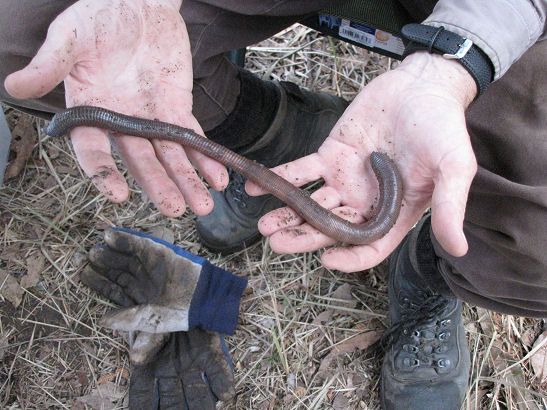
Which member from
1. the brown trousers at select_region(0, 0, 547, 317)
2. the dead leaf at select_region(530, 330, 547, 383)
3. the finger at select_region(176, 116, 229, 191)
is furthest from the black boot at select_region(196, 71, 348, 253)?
the dead leaf at select_region(530, 330, 547, 383)

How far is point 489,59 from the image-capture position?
344 centimetres

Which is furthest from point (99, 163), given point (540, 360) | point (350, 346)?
point (540, 360)

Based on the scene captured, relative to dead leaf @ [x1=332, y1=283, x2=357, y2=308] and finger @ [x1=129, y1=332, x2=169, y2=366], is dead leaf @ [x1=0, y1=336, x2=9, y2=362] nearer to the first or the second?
finger @ [x1=129, y1=332, x2=169, y2=366]

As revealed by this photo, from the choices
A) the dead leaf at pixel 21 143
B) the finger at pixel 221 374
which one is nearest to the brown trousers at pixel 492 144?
the dead leaf at pixel 21 143

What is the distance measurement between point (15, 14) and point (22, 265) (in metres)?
2.59

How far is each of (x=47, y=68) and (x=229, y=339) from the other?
297 cm

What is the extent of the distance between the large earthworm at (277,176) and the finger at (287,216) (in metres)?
0.06

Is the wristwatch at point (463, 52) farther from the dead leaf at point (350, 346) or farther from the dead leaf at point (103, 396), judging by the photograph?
the dead leaf at point (103, 396)

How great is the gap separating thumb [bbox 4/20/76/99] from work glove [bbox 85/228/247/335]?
83.1 inches

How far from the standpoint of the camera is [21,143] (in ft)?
19.0

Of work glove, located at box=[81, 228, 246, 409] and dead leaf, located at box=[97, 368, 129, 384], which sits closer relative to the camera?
work glove, located at box=[81, 228, 246, 409]

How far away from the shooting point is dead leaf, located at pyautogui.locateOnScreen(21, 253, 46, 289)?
5086 millimetres

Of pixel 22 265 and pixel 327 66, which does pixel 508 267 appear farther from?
pixel 22 265

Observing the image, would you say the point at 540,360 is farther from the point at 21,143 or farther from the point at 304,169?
the point at 21,143
